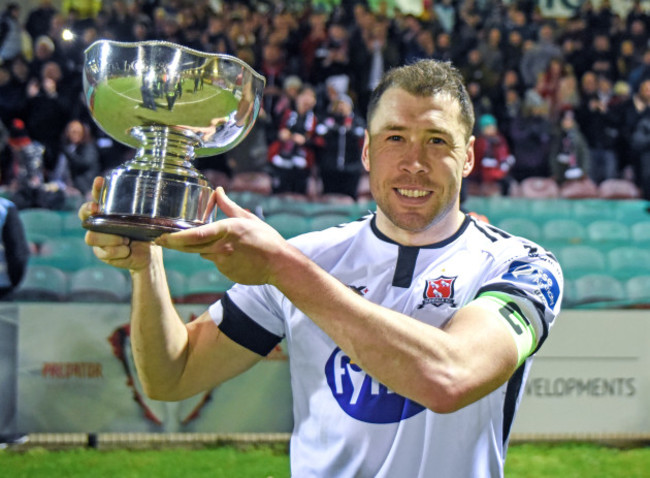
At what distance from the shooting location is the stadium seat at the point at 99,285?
4.77 meters

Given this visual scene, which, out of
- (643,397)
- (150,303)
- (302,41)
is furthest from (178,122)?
(302,41)

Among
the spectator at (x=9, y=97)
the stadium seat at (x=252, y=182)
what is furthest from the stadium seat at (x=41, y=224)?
the spectator at (x=9, y=97)

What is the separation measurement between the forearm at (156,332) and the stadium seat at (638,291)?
4.06 meters

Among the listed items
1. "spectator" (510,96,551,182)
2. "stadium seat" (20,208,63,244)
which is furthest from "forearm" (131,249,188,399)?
"spectator" (510,96,551,182)

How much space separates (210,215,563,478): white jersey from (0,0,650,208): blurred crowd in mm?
4675

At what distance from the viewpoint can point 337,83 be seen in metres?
7.99

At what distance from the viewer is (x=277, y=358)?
15.4ft

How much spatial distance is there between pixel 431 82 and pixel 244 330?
0.75m

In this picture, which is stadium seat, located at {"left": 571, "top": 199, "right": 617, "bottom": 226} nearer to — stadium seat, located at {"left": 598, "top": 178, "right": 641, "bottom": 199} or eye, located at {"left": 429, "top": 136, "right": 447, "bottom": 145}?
stadium seat, located at {"left": 598, "top": 178, "right": 641, "bottom": 199}

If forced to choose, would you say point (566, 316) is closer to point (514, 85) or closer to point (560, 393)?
point (560, 393)

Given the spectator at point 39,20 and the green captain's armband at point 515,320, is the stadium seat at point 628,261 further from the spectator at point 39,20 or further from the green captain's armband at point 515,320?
the spectator at point 39,20

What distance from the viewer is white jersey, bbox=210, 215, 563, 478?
1.55 m

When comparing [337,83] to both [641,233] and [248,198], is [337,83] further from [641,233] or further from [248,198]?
[641,233]

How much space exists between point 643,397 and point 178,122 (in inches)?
168
